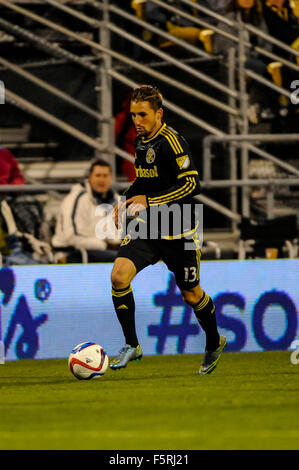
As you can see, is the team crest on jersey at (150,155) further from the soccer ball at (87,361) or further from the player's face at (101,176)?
the player's face at (101,176)

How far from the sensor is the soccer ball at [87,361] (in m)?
7.43

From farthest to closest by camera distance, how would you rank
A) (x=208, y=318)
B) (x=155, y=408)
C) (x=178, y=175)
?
(x=208, y=318)
(x=178, y=175)
(x=155, y=408)

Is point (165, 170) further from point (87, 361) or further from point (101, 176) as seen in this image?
point (101, 176)

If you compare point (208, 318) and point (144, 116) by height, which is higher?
point (144, 116)

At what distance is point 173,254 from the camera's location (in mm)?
7547

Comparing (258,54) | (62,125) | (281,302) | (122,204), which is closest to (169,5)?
(258,54)

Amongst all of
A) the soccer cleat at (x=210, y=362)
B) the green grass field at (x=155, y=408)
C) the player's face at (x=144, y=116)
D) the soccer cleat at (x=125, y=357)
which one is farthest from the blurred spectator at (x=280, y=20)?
the soccer cleat at (x=125, y=357)

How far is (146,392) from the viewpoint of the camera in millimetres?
6680

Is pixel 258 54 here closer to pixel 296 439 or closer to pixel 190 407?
pixel 190 407

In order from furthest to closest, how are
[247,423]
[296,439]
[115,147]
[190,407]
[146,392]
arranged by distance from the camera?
[115,147] < [146,392] < [190,407] < [247,423] < [296,439]

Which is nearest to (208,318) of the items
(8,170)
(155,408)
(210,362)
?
(210,362)

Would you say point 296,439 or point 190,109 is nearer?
point 296,439

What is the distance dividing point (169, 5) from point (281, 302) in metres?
4.78

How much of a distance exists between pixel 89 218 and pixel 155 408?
523 centimetres
